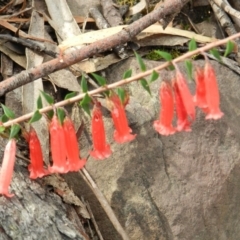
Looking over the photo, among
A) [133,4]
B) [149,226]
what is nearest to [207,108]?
[149,226]

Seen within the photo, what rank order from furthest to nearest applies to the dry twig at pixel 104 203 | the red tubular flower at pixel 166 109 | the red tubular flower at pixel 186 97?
the dry twig at pixel 104 203 → the red tubular flower at pixel 166 109 → the red tubular flower at pixel 186 97

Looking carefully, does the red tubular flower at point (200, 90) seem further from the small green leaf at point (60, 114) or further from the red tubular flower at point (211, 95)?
the small green leaf at point (60, 114)

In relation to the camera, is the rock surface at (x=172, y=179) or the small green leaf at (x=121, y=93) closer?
the small green leaf at (x=121, y=93)

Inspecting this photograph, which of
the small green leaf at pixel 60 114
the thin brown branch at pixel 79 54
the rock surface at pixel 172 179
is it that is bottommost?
the rock surface at pixel 172 179

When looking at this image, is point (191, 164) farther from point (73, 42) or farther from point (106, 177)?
point (73, 42)

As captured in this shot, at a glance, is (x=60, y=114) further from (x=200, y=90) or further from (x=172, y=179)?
(x=172, y=179)

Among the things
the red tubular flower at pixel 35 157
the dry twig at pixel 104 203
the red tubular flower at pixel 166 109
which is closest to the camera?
the red tubular flower at pixel 166 109

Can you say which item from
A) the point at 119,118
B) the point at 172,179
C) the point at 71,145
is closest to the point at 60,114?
the point at 71,145

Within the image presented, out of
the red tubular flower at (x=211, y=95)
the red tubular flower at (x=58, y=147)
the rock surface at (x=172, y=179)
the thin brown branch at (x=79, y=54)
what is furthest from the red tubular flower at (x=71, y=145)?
the red tubular flower at (x=211, y=95)
